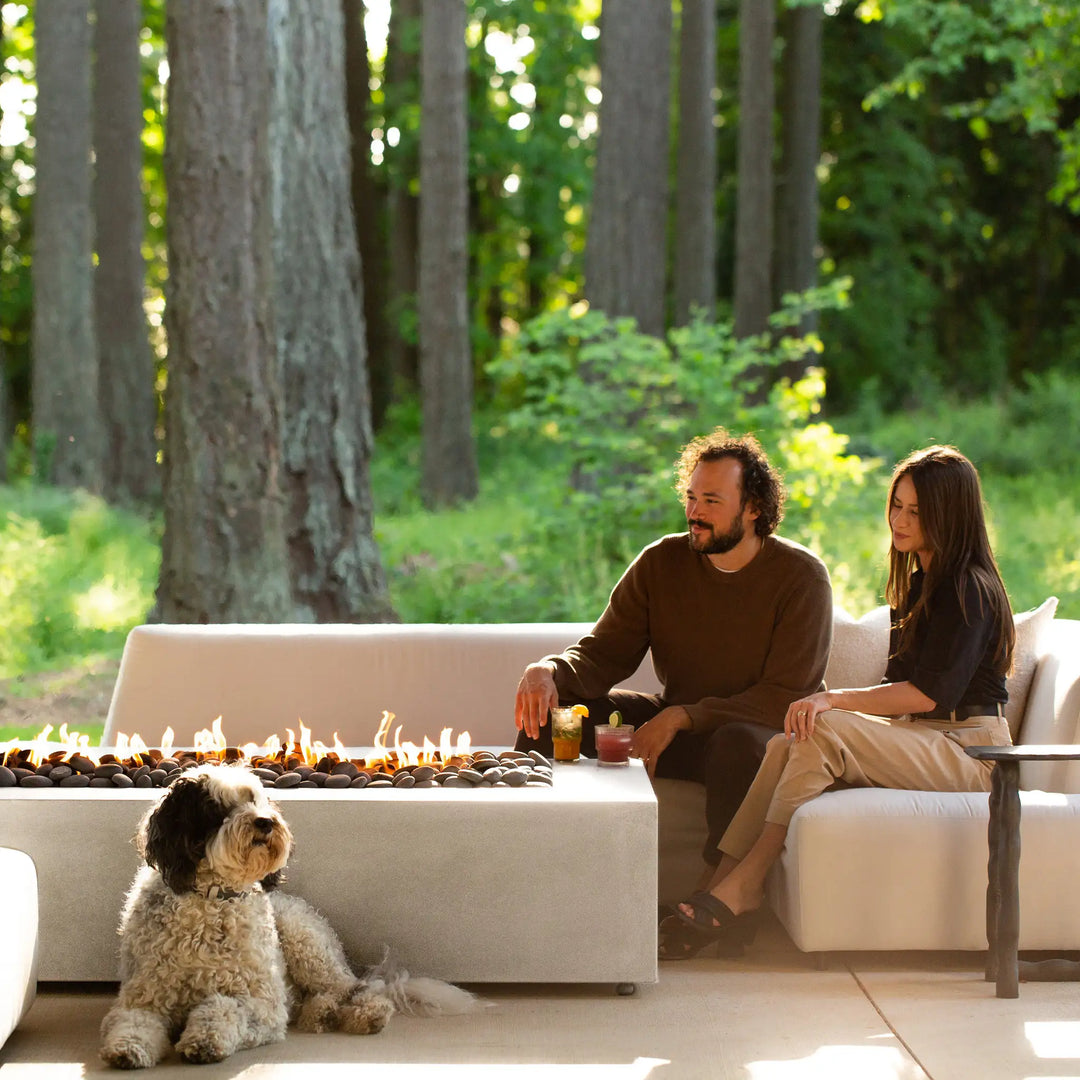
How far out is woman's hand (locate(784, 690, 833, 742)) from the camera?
13.4 feet

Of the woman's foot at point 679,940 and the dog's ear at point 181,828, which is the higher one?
the dog's ear at point 181,828

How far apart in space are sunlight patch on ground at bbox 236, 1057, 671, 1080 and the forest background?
12.2 feet

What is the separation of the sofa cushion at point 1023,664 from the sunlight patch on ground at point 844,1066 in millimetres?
1515

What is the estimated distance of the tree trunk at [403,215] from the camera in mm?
17734

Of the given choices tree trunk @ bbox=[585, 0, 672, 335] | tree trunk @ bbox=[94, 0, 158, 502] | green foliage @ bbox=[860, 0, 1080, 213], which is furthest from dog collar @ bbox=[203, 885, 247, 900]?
tree trunk @ bbox=[94, 0, 158, 502]

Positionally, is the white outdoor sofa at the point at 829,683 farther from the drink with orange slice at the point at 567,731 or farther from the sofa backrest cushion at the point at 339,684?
the drink with orange slice at the point at 567,731

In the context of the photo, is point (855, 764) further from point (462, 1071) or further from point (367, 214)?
point (367, 214)

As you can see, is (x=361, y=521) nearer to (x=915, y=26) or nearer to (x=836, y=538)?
(x=836, y=538)

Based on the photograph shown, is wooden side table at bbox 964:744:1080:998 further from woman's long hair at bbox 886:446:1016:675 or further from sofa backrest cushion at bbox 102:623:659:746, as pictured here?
sofa backrest cushion at bbox 102:623:659:746

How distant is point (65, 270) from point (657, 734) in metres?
9.80

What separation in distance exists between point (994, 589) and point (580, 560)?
197 inches

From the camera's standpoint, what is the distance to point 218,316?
678cm

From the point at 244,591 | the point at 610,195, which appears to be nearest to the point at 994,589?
the point at 244,591

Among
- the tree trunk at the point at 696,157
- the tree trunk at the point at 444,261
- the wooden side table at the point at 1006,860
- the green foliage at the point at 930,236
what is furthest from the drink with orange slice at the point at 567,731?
the green foliage at the point at 930,236
